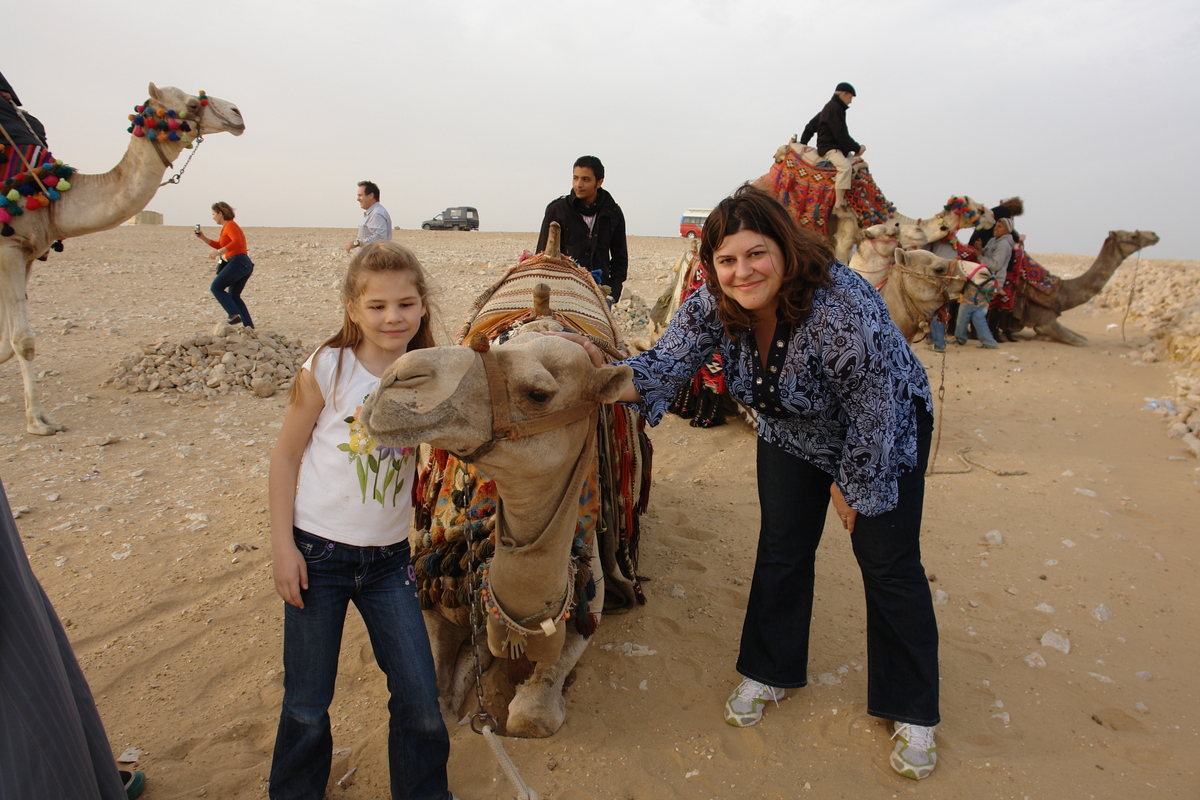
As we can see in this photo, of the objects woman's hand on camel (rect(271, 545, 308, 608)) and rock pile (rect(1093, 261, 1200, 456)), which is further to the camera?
rock pile (rect(1093, 261, 1200, 456))

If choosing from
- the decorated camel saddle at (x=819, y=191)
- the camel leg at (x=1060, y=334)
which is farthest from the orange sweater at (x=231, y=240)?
the camel leg at (x=1060, y=334)

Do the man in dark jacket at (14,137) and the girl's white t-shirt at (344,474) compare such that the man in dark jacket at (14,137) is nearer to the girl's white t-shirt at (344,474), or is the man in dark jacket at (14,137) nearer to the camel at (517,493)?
the camel at (517,493)

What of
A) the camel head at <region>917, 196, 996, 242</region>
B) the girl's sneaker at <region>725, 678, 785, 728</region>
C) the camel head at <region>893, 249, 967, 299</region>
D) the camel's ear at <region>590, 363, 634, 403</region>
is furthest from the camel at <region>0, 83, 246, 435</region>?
the camel head at <region>917, 196, 996, 242</region>

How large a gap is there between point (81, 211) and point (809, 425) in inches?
220

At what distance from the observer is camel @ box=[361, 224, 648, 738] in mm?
1522

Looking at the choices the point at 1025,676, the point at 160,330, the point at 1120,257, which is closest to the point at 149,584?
the point at 1025,676

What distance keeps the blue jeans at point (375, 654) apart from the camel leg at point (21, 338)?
456cm

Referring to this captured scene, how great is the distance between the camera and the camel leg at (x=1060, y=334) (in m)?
10.4

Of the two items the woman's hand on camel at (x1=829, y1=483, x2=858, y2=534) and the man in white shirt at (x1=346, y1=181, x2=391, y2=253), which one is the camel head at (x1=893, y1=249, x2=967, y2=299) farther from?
the man in white shirt at (x1=346, y1=181, x2=391, y2=253)

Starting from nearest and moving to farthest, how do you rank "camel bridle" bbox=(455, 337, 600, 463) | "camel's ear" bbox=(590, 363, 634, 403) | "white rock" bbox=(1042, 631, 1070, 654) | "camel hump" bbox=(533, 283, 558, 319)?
"camel bridle" bbox=(455, 337, 600, 463) → "camel's ear" bbox=(590, 363, 634, 403) → "camel hump" bbox=(533, 283, 558, 319) → "white rock" bbox=(1042, 631, 1070, 654)

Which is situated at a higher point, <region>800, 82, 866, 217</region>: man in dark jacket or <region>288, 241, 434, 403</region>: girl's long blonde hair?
A: <region>800, 82, 866, 217</region>: man in dark jacket

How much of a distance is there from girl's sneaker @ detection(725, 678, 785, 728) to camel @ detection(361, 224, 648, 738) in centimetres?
64

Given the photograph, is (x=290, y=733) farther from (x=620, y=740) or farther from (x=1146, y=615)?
(x=1146, y=615)

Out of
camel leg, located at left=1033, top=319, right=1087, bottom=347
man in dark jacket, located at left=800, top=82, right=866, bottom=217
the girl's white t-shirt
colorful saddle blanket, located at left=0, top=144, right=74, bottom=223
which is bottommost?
camel leg, located at left=1033, top=319, right=1087, bottom=347
